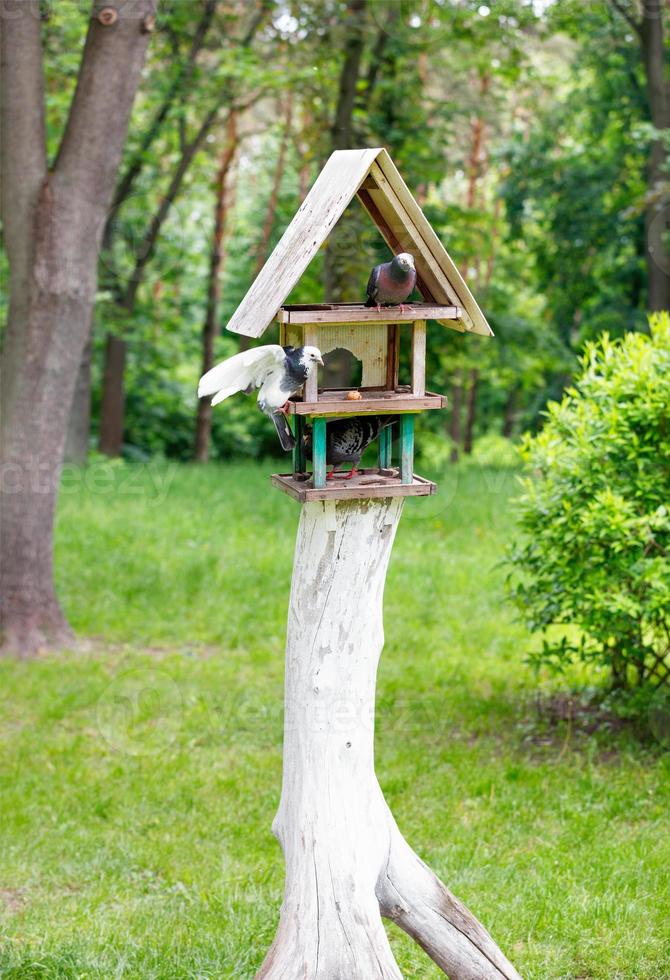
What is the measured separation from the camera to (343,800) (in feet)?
11.6

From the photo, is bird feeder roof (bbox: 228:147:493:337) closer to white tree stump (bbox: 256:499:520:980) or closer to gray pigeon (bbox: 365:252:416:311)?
gray pigeon (bbox: 365:252:416:311)

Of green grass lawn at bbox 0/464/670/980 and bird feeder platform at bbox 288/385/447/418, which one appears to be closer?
bird feeder platform at bbox 288/385/447/418

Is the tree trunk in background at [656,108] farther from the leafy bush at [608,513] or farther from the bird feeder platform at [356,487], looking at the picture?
the bird feeder platform at [356,487]

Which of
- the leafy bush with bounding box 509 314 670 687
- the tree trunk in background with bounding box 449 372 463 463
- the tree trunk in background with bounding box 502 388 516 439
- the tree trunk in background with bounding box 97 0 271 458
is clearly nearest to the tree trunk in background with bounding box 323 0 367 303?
the tree trunk in background with bounding box 97 0 271 458

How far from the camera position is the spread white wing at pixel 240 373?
3316 mm

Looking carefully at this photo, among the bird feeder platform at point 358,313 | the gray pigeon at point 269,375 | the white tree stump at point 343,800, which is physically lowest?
the white tree stump at point 343,800

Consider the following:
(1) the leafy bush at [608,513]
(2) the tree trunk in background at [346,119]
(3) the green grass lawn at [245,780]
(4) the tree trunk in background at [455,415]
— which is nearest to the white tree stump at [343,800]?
(3) the green grass lawn at [245,780]

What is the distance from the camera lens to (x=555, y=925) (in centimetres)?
436

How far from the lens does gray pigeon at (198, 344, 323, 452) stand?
325 centimetres

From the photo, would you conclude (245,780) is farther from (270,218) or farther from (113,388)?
(270,218)

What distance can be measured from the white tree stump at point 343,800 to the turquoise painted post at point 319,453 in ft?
0.31

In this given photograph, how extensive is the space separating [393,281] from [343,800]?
173 centimetres

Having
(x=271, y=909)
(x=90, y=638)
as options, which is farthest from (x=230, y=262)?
(x=271, y=909)

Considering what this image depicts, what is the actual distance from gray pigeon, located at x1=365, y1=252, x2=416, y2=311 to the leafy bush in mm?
2716
